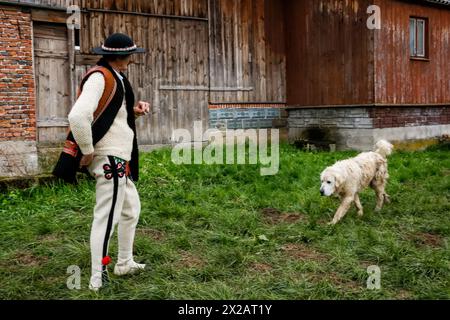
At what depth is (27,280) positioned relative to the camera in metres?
4.52

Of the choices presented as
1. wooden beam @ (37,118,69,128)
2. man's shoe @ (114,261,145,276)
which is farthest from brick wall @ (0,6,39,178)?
man's shoe @ (114,261,145,276)

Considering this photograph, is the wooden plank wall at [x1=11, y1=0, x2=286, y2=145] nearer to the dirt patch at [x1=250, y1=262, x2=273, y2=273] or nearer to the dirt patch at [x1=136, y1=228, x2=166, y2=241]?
the dirt patch at [x1=136, y1=228, x2=166, y2=241]

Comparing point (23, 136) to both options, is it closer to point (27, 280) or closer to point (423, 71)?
point (27, 280)

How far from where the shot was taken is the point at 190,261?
16.4ft

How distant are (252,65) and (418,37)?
16.3ft

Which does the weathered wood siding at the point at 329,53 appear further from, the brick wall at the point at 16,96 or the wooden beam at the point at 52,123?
the brick wall at the point at 16,96

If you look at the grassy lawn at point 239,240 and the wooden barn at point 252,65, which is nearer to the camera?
the grassy lawn at point 239,240

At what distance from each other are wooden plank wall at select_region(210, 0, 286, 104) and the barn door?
13.3 feet

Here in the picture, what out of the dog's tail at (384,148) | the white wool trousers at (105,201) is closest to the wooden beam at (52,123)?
the dog's tail at (384,148)

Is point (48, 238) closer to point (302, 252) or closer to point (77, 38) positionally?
point (302, 252)

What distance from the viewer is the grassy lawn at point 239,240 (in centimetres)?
421

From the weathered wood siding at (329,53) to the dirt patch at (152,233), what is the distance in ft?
28.1

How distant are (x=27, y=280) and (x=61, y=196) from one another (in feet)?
10.2

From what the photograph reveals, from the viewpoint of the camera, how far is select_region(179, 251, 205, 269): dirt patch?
4.87 metres
